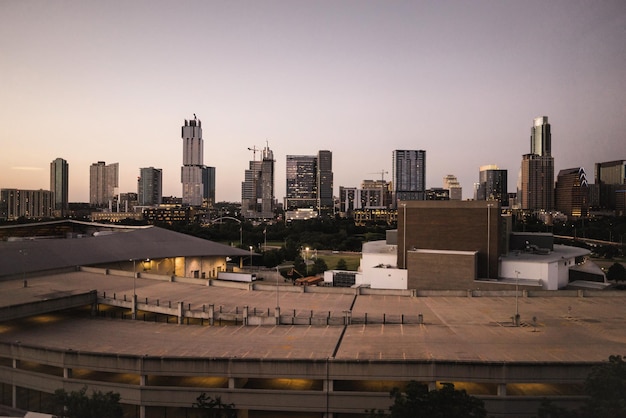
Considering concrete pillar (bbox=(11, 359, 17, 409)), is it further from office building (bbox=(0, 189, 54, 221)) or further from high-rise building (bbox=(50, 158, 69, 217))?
high-rise building (bbox=(50, 158, 69, 217))

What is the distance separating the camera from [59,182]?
135250 mm

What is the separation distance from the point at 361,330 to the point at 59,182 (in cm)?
13468

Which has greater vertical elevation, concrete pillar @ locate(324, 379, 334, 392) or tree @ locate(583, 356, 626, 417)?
tree @ locate(583, 356, 626, 417)

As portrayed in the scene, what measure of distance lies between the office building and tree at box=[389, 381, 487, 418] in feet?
304

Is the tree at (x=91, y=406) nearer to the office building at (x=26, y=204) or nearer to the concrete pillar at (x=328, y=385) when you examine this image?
the concrete pillar at (x=328, y=385)

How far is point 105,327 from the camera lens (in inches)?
1173

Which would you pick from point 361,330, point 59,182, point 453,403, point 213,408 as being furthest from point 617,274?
point 59,182

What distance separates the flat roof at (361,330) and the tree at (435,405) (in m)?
5.90

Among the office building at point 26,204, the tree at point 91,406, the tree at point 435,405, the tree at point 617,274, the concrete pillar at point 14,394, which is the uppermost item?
the office building at point 26,204

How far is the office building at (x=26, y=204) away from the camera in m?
97.8

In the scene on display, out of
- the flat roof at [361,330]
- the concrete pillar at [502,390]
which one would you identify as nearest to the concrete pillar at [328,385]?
the flat roof at [361,330]

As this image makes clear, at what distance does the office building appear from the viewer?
9781 centimetres

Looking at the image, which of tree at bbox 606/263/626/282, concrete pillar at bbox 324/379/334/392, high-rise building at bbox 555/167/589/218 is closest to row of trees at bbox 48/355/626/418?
concrete pillar at bbox 324/379/334/392

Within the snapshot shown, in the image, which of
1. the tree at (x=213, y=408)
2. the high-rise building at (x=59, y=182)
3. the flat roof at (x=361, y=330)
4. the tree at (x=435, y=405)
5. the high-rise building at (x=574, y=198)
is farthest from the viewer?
the high-rise building at (x=574, y=198)
